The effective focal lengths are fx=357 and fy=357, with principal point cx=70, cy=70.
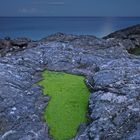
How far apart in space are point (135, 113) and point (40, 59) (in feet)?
41.2

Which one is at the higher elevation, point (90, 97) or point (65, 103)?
point (90, 97)

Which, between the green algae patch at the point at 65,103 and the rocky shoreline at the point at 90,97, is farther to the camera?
the green algae patch at the point at 65,103

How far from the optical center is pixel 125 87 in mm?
17719

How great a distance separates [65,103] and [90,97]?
1.50 metres

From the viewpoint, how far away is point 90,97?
18.1m

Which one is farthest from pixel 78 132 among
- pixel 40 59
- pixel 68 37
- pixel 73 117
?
pixel 68 37

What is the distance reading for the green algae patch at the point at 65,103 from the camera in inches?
655

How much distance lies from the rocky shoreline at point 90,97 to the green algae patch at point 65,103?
440mm

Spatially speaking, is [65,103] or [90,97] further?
[65,103]

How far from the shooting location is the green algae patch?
16.6 metres

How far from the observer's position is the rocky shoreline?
15.1 meters

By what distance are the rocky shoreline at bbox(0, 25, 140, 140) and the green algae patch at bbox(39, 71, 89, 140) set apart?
0.44 meters

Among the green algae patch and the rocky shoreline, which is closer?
the rocky shoreline

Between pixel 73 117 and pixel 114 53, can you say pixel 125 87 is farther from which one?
pixel 114 53
